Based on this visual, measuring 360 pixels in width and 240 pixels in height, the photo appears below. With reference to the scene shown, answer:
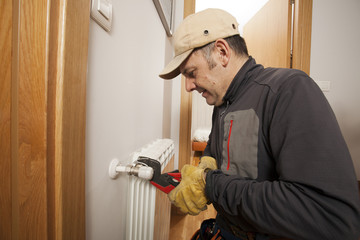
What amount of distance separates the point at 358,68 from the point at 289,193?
5.87ft

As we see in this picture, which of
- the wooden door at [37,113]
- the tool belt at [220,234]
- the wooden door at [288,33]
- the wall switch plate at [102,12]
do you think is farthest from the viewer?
the wooden door at [288,33]

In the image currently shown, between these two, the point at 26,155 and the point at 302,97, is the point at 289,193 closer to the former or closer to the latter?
the point at 302,97

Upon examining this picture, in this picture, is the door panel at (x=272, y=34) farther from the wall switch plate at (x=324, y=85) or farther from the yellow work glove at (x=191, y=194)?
the yellow work glove at (x=191, y=194)

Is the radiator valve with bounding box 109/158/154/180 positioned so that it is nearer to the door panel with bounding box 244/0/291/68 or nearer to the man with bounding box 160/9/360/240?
the man with bounding box 160/9/360/240

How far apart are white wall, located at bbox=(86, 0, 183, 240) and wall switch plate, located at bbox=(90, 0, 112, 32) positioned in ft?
0.05

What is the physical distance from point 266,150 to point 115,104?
49cm

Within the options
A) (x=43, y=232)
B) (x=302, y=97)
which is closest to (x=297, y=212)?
(x=302, y=97)

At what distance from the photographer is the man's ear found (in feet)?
1.79

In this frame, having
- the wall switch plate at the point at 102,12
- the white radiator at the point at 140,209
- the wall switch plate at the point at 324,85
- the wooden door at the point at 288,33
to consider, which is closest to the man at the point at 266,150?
the white radiator at the point at 140,209

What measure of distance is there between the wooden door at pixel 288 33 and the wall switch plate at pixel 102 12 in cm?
152

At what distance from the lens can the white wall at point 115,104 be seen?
0.45 metres

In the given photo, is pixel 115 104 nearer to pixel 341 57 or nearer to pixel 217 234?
pixel 217 234

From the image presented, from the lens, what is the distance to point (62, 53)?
0.30m

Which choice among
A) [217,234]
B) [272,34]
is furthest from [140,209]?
[272,34]
